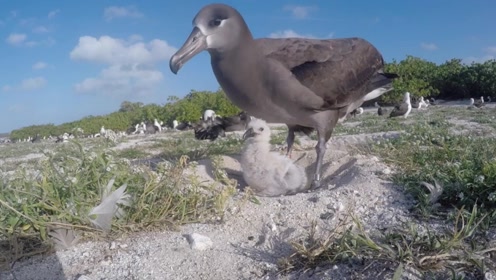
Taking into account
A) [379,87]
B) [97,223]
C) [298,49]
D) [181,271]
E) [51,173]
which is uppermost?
[298,49]

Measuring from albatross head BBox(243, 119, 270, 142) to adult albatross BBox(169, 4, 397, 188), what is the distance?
19.7 inches

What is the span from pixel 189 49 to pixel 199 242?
1.39m

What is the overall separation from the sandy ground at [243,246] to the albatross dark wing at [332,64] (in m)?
1.00

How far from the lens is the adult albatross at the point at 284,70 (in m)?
3.35

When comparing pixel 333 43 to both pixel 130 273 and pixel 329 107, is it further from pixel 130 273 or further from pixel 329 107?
pixel 130 273

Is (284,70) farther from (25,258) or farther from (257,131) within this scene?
(25,258)

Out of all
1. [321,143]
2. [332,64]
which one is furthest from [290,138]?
[332,64]

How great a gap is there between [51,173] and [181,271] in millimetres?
1095

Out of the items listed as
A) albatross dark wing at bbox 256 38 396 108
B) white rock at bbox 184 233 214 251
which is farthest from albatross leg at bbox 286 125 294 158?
white rock at bbox 184 233 214 251

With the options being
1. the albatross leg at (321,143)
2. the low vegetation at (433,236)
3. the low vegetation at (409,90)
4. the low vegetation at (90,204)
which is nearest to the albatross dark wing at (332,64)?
the albatross leg at (321,143)

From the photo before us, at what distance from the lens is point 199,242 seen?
8.00ft

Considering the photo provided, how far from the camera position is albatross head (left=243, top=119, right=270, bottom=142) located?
14.5 ft

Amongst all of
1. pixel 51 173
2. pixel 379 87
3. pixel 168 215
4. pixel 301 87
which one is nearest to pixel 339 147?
pixel 379 87

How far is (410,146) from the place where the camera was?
14.1 ft
